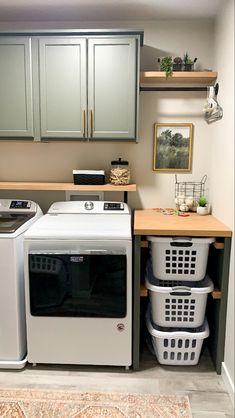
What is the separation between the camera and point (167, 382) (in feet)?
7.30

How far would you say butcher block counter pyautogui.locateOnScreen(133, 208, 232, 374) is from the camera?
2186mm

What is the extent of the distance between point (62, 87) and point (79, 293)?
1.46 m

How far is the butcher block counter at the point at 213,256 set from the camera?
2186 millimetres

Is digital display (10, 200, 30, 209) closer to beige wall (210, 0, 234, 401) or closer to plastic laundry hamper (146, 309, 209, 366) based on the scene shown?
plastic laundry hamper (146, 309, 209, 366)

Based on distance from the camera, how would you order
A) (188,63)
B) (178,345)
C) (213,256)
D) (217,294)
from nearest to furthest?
(217,294) < (178,345) < (213,256) < (188,63)

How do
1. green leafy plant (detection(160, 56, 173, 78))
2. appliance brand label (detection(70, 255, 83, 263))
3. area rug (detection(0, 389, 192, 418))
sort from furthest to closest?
green leafy plant (detection(160, 56, 173, 78)), appliance brand label (detection(70, 255, 83, 263)), area rug (detection(0, 389, 192, 418))

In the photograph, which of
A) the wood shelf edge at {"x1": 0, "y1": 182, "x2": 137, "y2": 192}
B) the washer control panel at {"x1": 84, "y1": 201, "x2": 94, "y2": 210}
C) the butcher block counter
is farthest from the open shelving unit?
the butcher block counter

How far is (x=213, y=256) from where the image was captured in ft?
8.25

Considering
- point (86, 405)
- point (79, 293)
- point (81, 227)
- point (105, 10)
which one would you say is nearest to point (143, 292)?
point (79, 293)

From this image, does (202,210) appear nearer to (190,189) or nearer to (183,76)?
(190,189)

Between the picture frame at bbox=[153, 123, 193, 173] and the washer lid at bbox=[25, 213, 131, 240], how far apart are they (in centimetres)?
61

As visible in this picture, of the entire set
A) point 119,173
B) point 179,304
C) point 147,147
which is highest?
point 147,147

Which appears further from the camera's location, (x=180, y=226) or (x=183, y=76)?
(x=183, y=76)

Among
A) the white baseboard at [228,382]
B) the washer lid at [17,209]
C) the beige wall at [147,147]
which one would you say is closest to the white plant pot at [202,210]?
the beige wall at [147,147]
